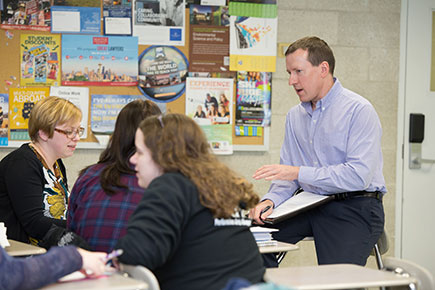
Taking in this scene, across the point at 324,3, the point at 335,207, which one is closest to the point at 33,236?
the point at 335,207

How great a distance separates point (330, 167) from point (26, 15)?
7.02 feet

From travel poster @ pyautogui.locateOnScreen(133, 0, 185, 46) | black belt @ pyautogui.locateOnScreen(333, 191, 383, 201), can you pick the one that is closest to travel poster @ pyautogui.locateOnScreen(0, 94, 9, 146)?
travel poster @ pyautogui.locateOnScreen(133, 0, 185, 46)

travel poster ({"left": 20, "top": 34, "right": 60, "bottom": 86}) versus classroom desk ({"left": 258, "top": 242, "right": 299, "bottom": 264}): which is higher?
travel poster ({"left": 20, "top": 34, "right": 60, "bottom": 86})

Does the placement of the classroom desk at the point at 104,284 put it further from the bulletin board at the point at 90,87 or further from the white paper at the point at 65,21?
the white paper at the point at 65,21

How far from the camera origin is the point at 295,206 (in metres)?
2.85

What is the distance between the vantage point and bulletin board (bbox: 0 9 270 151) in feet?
12.4

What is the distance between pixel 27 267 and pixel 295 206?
159cm

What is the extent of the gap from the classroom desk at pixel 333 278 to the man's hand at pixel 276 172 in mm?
705

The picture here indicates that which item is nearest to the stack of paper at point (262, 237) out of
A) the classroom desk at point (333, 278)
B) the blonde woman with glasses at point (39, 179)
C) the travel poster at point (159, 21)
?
the classroom desk at point (333, 278)

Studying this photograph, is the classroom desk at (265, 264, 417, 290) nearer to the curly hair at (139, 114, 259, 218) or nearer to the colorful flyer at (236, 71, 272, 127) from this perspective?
the curly hair at (139, 114, 259, 218)

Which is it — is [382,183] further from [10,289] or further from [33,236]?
[10,289]

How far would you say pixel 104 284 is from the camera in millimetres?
1546

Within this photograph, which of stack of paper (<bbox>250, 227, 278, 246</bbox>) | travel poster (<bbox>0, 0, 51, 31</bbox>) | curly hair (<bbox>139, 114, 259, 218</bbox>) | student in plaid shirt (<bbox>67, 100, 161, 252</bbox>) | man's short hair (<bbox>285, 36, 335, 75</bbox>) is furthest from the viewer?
travel poster (<bbox>0, 0, 51, 31</bbox>)

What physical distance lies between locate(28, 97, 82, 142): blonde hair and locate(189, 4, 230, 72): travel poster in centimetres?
124
